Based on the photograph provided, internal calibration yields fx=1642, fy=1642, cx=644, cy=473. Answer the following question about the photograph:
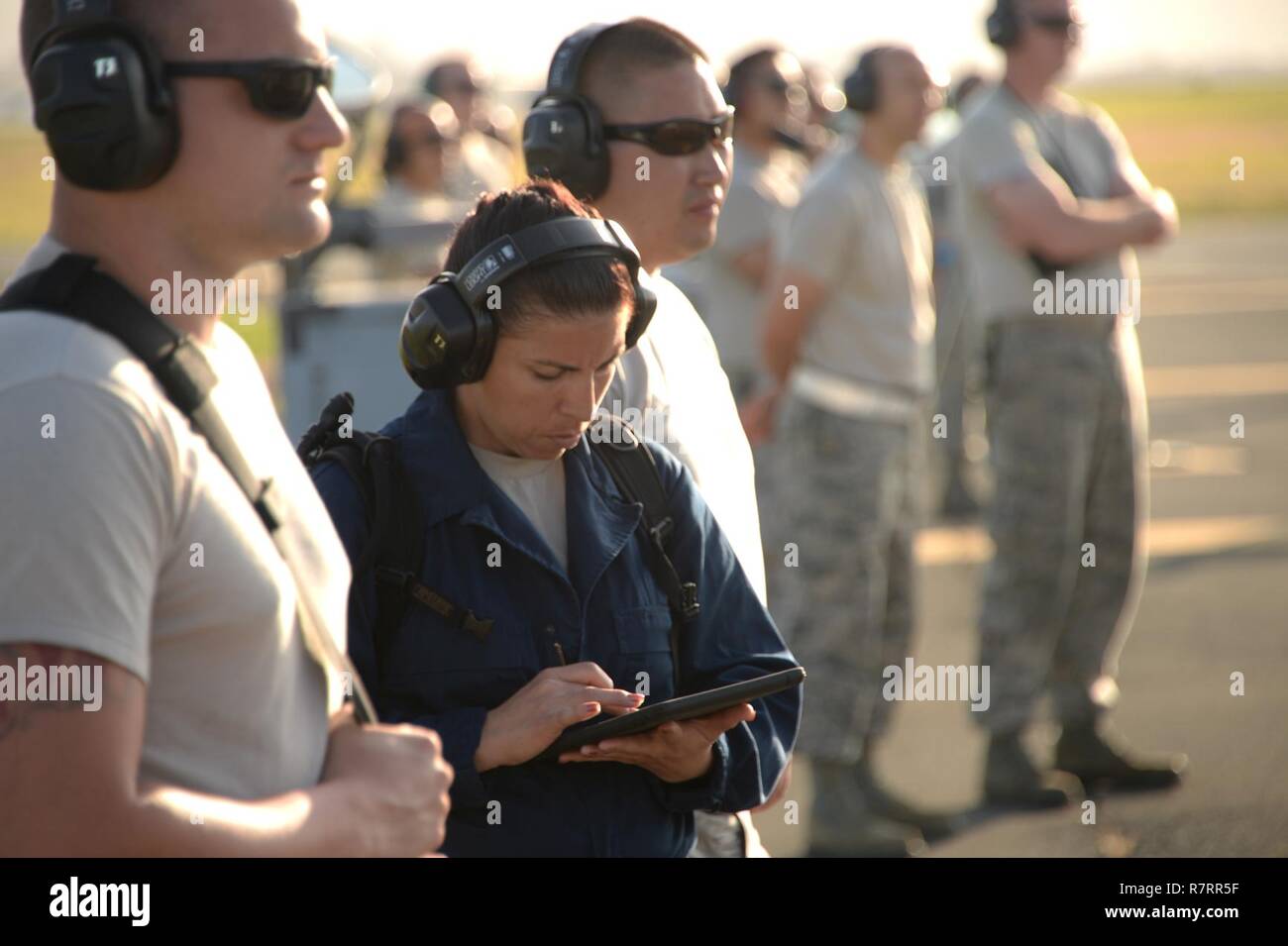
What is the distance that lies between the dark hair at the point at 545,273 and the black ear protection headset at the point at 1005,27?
360cm

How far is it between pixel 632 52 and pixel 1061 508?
2.95 metres

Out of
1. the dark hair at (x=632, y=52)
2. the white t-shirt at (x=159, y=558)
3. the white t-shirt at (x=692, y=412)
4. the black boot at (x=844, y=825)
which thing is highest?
the dark hair at (x=632, y=52)

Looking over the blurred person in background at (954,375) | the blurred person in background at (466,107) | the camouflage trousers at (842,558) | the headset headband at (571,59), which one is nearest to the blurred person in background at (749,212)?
the camouflage trousers at (842,558)

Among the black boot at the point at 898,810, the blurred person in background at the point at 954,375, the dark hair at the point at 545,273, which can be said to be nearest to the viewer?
the dark hair at the point at 545,273

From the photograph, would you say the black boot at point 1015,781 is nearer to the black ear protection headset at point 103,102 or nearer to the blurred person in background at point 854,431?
the blurred person in background at point 854,431

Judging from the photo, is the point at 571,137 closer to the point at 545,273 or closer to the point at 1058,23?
the point at 545,273

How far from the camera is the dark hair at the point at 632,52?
288 centimetres

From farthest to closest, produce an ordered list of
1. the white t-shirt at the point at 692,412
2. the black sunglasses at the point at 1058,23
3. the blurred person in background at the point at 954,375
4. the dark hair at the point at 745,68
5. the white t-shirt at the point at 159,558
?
the blurred person in background at the point at 954,375
the dark hair at the point at 745,68
the black sunglasses at the point at 1058,23
the white t-shirt at the point at 692,412
the white t-shirt at the point at 159,558

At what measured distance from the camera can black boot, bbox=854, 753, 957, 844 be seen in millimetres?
5195

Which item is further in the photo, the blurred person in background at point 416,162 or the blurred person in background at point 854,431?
the blurred person in background at point 416,162

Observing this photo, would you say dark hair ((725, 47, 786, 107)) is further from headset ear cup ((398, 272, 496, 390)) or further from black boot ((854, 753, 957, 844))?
headset ear cup ((398, 272, 496, 390))

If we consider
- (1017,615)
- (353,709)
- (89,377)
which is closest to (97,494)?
(89,377)
